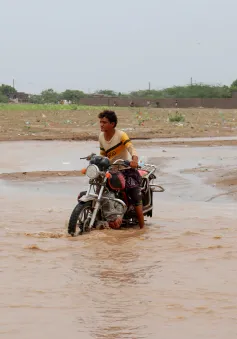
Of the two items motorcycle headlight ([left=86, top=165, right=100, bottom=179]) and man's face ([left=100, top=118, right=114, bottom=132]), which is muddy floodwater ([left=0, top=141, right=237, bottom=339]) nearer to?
motorcycle headlight ([left=86, top=165, right=100, bottom=179])

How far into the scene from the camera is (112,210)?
8664 millimetres

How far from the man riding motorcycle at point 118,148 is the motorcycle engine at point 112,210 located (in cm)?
36

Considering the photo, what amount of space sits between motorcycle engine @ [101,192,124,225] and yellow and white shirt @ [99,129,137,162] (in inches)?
20.5

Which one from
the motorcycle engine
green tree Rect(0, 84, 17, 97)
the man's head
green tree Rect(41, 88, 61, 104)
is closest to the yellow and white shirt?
the man's head

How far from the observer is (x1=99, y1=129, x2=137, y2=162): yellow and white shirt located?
8859mm

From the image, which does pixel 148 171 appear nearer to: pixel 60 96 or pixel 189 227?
pixel 189 227

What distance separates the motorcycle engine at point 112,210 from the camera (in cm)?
863

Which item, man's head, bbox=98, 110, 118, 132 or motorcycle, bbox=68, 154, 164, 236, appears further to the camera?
man's head, bbox=98, 110, 118, 132

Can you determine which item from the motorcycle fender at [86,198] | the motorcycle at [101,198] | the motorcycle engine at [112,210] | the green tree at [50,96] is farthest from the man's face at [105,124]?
the green tree at [50,96]

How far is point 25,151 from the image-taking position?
2188 cm

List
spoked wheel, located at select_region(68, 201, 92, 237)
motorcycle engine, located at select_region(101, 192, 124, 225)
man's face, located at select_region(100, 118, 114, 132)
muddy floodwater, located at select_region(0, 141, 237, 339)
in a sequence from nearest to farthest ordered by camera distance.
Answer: muddy floodwater, located at select_region(0, 141, 237, 339) < spoked wheel, located at select_region(68, 201, 92, 237) < motorcycle engine, located at select_region(101, 192, 124, 225) < man's face, located at select_region(100, 118, 114, 132)

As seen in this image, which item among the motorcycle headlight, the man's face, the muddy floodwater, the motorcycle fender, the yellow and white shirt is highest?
the man's face

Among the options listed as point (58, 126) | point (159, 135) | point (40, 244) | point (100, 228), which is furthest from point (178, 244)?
point (58, 126)

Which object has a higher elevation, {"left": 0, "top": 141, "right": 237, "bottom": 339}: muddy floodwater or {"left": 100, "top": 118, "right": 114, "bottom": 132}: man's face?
{"left": 100, "top": 118, "right": 114, "bottom": 132}: man's face
